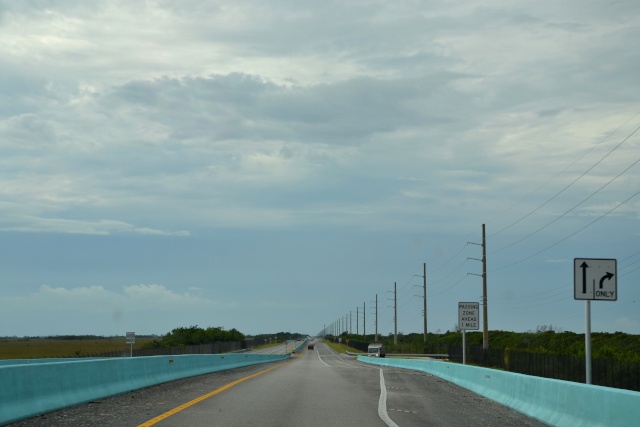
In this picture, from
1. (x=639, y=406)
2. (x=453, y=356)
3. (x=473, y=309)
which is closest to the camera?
(x=639, y=406)

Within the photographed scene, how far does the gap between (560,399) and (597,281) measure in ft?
12.0

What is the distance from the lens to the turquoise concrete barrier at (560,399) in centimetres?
1124

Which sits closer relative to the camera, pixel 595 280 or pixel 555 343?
pixel 595 280

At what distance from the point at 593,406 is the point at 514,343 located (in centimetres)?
7497

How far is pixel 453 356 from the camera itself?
71.8 meters

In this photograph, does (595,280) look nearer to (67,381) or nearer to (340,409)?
(340,409)

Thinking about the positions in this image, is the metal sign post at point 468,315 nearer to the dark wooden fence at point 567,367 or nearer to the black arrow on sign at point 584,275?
the dark wooden fence at point 567,367

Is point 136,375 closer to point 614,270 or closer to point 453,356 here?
point 614,270

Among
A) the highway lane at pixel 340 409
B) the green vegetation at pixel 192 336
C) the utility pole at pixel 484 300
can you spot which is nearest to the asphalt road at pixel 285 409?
the highway lane at pixel 340 409

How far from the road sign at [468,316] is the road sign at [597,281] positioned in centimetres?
Answer: 1815

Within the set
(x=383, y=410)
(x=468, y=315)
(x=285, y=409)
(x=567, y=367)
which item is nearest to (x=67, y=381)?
(x=285, y=409)

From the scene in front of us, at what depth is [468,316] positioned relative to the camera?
3591cm

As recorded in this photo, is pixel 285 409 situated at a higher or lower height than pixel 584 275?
lower

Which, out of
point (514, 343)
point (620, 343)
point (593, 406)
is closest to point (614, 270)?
point (593, 406)
